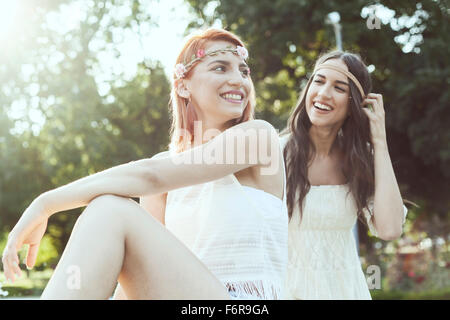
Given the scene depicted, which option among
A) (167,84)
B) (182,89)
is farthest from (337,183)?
(167,84)

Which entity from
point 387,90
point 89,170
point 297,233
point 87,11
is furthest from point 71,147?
point 297,233

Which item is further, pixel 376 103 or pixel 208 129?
pixel 376 103

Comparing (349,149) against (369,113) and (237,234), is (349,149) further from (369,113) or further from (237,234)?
(237,234)

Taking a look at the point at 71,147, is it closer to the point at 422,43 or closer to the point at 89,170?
the point at 89,170

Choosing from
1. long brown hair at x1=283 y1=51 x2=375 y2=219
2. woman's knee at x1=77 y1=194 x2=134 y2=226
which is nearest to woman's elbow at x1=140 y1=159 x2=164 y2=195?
woman's knee at x1=77 y1=194 x2=134 y2=226

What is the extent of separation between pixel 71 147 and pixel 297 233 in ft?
42.8

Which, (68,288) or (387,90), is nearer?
(68,288)

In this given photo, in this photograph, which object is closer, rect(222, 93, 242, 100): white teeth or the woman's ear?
rect(222, 93, 242, 100): white teeth

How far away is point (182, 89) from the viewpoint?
2.86 m

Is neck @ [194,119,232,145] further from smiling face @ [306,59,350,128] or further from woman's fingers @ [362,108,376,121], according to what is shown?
woman's fingers @ [362,108,376,121]

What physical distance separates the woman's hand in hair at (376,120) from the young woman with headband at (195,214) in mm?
862

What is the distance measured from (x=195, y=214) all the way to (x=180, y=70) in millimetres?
837

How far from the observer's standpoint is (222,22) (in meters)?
15.3

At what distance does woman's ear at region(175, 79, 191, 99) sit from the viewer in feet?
9.32
